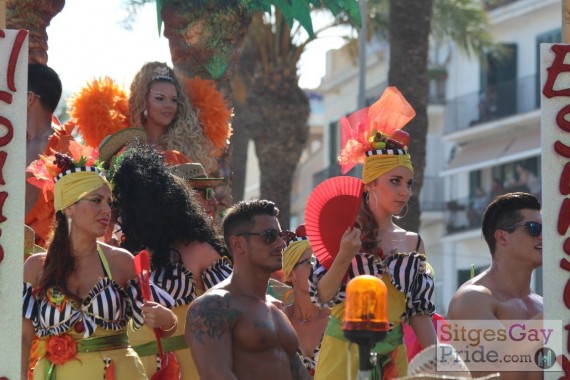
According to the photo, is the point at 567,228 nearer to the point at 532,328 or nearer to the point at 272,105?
the point at 532,328

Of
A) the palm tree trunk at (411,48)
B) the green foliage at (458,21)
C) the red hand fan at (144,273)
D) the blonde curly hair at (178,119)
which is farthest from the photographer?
the green foliage at (458,21)

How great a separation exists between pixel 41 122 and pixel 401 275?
11.2ft

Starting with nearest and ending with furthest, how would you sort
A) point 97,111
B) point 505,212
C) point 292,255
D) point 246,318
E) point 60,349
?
1. point 246,318
2. point 60,349
3. point 505,212
4. point 292,255
5. point 97,111

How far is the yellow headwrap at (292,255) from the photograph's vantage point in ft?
35.1

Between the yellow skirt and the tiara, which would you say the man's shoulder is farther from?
the tiara

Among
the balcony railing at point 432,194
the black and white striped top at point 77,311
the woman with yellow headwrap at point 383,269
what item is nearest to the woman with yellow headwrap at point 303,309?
the woman with yellow headwrap at point 383,269

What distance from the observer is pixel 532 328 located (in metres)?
8.55

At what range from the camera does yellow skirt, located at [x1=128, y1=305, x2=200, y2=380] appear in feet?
30.0

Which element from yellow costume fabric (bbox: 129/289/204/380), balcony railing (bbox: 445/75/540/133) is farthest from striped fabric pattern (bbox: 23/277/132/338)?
balcony railing (bbox: 445/75/540/133)

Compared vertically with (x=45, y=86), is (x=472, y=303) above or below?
below

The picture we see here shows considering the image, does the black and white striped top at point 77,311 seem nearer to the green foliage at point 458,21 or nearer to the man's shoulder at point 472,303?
the man's shoulder at point 472,303

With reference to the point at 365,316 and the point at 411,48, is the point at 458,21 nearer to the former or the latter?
the point at 411,48

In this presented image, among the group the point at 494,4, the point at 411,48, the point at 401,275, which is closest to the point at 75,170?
the point at 401,275

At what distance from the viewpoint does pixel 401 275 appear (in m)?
8.73
